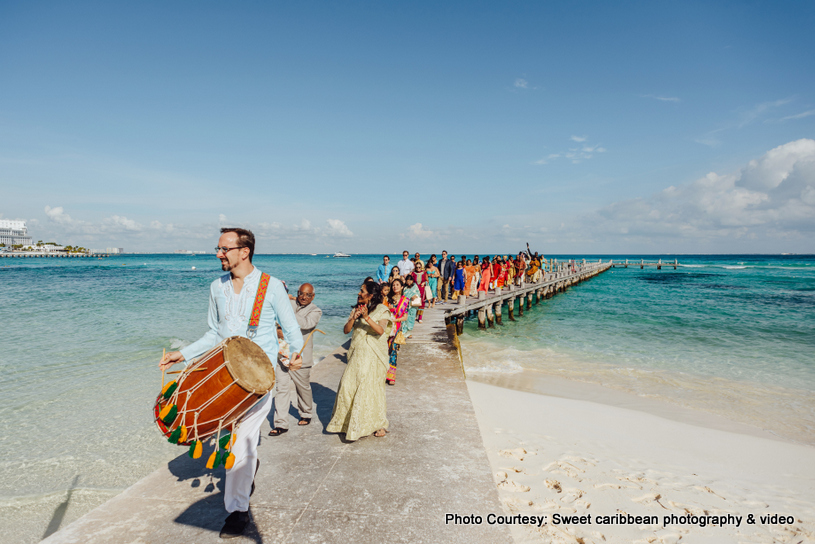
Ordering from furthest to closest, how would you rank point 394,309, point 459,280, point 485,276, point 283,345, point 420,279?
point 485,276 → point 459,280 → point 420,279 → point 394,309 → point 283,345

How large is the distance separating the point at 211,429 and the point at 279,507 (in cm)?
91

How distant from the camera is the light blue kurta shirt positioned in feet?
8.36

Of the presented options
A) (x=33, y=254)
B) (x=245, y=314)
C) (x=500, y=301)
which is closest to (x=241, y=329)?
(x=245, y=314)

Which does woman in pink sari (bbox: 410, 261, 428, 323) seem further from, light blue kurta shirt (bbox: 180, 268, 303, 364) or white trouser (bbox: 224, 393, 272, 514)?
white trouser (bbox: 224, 393, 272, 514)

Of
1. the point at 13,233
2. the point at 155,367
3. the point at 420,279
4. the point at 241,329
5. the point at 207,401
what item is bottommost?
the point at 155,367

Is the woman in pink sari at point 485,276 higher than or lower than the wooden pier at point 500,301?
higher

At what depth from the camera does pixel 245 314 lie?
2.55 metres

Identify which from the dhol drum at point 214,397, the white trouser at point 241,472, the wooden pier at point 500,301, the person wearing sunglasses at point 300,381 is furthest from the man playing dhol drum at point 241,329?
the wooden pier at point 500,301

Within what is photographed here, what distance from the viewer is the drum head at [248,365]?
7.49ft

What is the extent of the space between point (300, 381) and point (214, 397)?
2113 mm

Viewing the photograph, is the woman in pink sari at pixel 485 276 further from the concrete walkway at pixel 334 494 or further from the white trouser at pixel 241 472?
the white trouser at pixel 241 472

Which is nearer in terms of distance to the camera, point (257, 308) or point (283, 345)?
point (257, 308)

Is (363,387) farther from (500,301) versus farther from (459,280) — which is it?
(500,301)

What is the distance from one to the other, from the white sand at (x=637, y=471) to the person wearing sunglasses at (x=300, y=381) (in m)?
2.19
